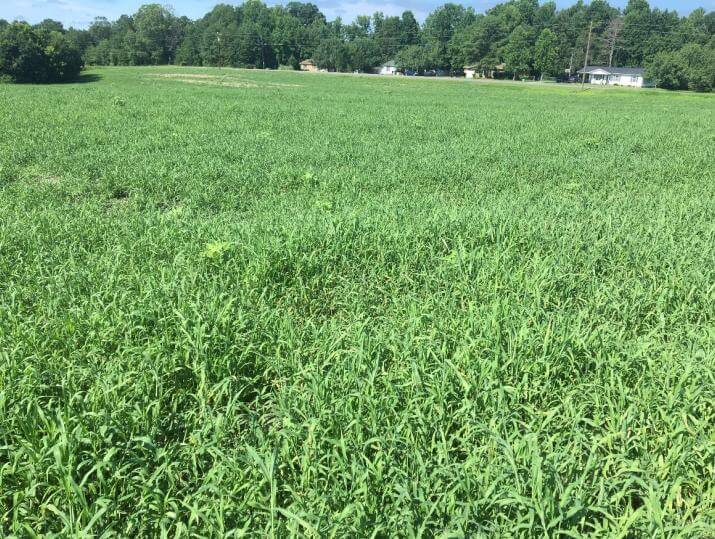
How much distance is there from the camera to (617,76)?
101562 mm

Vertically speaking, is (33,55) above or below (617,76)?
below

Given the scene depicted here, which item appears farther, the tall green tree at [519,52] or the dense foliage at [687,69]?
the tall green tree at [519,52]

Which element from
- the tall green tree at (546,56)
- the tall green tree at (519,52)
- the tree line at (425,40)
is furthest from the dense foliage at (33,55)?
the tall green tree at (546,56)

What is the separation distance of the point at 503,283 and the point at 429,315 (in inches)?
46.2

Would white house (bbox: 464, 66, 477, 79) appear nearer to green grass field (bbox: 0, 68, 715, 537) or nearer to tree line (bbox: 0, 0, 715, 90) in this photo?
tree line (bbox: 0, 0, 715, 90)

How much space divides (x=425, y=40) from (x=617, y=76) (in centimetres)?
4899

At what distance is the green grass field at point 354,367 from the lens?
2.23m

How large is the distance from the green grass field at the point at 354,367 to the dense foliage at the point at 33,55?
5076 cm

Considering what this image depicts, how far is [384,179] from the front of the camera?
9.17 meters

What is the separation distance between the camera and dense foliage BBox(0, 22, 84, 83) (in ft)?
149

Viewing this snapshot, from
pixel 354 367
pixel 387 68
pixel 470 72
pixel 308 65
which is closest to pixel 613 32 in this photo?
pixel 470 72

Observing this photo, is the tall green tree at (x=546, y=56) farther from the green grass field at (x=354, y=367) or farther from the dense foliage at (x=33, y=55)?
the green grass field at (x=354, y=367)

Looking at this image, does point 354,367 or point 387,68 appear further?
point 387,68

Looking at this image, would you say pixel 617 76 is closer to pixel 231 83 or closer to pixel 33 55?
pixel 231 83
